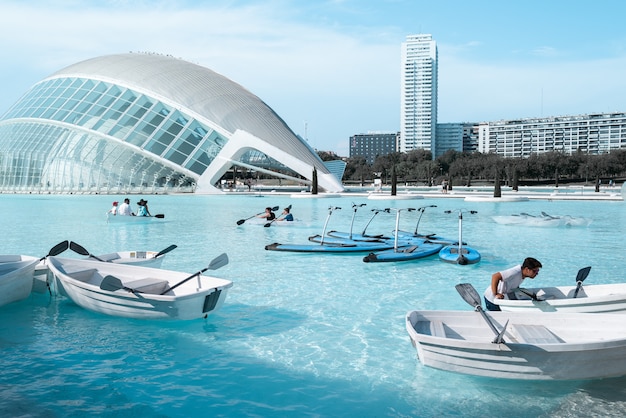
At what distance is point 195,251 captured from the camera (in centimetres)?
1762

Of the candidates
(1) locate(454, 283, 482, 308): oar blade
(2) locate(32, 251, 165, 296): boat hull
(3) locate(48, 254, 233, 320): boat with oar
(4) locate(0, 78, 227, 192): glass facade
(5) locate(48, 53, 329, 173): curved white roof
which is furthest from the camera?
(5) locate(48, 53, 329, 173): curved white roof

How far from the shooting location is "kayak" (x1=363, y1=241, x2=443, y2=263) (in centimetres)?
1543

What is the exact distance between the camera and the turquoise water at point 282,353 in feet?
22.0

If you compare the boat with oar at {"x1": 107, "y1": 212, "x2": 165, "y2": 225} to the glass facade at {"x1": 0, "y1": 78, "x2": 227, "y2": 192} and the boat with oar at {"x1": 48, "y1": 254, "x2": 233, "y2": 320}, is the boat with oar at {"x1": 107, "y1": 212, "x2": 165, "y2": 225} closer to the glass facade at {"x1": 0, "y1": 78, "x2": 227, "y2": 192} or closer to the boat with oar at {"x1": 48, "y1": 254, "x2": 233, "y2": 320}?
the boat with oar at {"x1": 48, "y1": 254, "x2": 233, "y2": 320}

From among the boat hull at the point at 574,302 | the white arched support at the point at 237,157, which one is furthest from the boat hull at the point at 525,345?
the white arched support at the point at 237,157

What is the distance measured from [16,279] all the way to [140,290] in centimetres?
245

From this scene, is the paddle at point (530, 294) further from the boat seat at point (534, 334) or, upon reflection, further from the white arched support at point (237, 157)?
the white arched support at point (237, 157)

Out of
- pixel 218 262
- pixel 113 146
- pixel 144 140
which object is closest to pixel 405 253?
pixel 218 262

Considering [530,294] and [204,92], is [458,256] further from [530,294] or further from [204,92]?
[204,92]

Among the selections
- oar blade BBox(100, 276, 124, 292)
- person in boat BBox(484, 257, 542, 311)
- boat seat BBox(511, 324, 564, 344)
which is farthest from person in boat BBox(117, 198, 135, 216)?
boat seat BBox(511, 324, 564, 344)

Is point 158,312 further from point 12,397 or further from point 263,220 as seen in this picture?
point 263,220

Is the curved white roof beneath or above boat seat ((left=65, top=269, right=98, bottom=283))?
above

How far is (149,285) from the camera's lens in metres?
10.0

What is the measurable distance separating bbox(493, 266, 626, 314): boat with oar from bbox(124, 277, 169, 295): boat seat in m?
5.51
